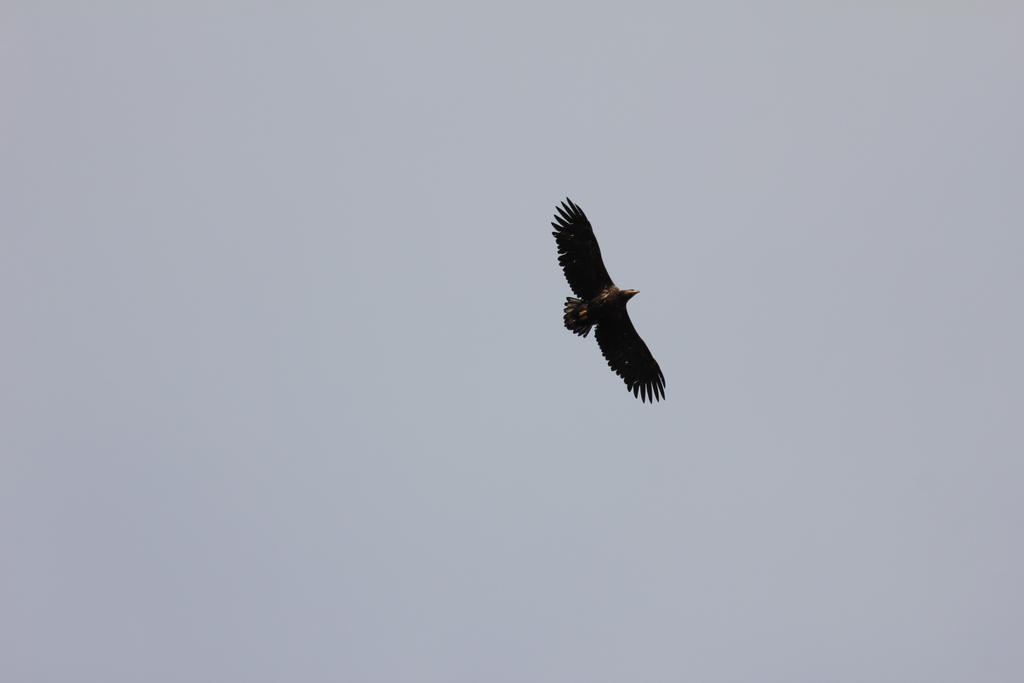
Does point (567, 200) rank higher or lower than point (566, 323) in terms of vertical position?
higher

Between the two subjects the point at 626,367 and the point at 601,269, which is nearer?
the point at 601,269

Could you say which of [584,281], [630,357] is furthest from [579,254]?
[630,357]

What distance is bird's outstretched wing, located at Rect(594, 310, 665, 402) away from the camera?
27.3 m

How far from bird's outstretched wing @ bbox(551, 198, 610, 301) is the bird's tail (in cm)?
28

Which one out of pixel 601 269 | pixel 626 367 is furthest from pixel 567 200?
pixel 626 367

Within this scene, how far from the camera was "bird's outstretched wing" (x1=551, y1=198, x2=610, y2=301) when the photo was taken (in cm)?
2625

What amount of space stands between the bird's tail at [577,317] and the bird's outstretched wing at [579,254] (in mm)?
281

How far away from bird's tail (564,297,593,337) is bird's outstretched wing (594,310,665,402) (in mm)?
738

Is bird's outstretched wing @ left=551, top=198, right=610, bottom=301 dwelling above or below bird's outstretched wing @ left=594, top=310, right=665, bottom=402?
above

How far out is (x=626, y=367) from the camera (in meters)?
28.2

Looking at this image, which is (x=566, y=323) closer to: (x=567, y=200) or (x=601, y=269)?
(x=601, y=269)

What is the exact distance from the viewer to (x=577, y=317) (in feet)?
86.8

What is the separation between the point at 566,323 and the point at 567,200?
3.41m

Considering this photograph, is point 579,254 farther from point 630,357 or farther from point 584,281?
point 630,357
